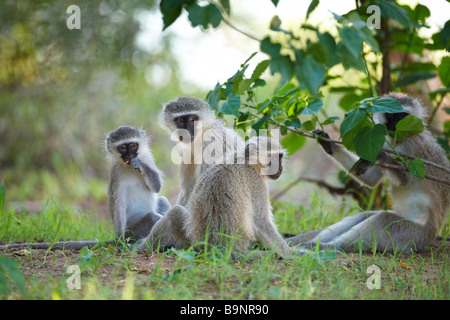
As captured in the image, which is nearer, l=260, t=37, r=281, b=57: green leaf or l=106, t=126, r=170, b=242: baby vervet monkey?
l=260, t=37, r=281, b=57: green leaf

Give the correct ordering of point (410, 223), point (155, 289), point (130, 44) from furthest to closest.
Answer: point (130, 44) < point (410, 223) < point (155, 289)

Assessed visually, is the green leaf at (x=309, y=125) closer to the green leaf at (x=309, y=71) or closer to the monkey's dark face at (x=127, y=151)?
the monkey's dark face at (x=127, y=151)

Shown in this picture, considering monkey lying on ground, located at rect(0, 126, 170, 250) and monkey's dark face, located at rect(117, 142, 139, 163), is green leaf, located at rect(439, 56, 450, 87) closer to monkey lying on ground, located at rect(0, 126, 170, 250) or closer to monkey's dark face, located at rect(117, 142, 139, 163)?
monkey lying on ground, located at rect(0, 126, 170, 250)

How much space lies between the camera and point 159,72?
1028 cm

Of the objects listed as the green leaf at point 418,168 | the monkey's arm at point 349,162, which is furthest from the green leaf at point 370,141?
the monkey's arm at point 349,162

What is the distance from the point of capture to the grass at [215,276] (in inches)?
112

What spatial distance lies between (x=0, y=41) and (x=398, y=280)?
7642 mm

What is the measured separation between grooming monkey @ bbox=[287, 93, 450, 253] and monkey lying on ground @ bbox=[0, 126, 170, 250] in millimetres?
1499

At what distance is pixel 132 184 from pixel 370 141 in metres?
2.47

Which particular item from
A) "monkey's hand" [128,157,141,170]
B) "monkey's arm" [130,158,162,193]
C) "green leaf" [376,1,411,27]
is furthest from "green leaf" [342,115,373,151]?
"monkey's hand" [128,157,141,170]

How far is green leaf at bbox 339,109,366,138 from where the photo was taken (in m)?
3.54
